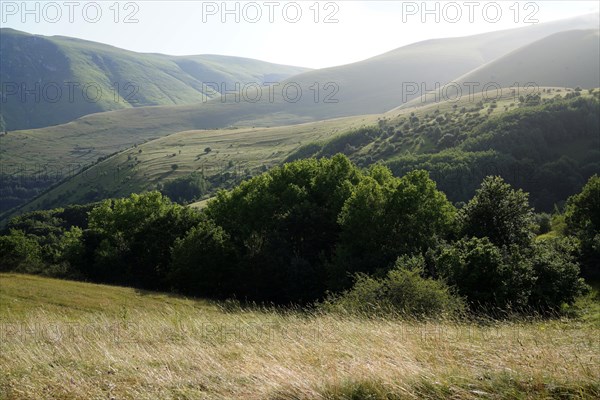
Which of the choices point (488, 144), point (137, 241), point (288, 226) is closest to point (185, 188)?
point (488, 144)

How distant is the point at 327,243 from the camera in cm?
5191

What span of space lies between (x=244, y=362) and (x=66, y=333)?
657 cm

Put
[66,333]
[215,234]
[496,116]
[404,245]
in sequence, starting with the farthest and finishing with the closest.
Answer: [496,116]
[215,234]
[404,245]
[66,333]

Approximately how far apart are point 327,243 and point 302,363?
43.3 metres

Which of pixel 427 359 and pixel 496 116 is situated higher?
pixel 496 116

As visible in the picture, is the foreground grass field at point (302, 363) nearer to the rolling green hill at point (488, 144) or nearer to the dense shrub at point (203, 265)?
the dense shrub at point (203, 265)

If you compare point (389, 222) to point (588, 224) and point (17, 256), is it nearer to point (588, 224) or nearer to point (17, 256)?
point (588, 224)

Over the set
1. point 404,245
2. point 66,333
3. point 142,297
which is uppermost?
point 66,333

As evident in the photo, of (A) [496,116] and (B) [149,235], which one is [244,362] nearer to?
(B) [149,235]

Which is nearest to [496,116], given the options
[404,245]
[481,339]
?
[404,245]

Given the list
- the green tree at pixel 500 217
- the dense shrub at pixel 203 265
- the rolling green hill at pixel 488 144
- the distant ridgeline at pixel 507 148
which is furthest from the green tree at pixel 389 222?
the rolling green hill at pixel 488 144

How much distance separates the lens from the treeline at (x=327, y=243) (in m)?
35.4

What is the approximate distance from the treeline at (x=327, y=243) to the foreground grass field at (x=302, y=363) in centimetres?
2347

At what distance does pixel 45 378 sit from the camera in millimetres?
8547
